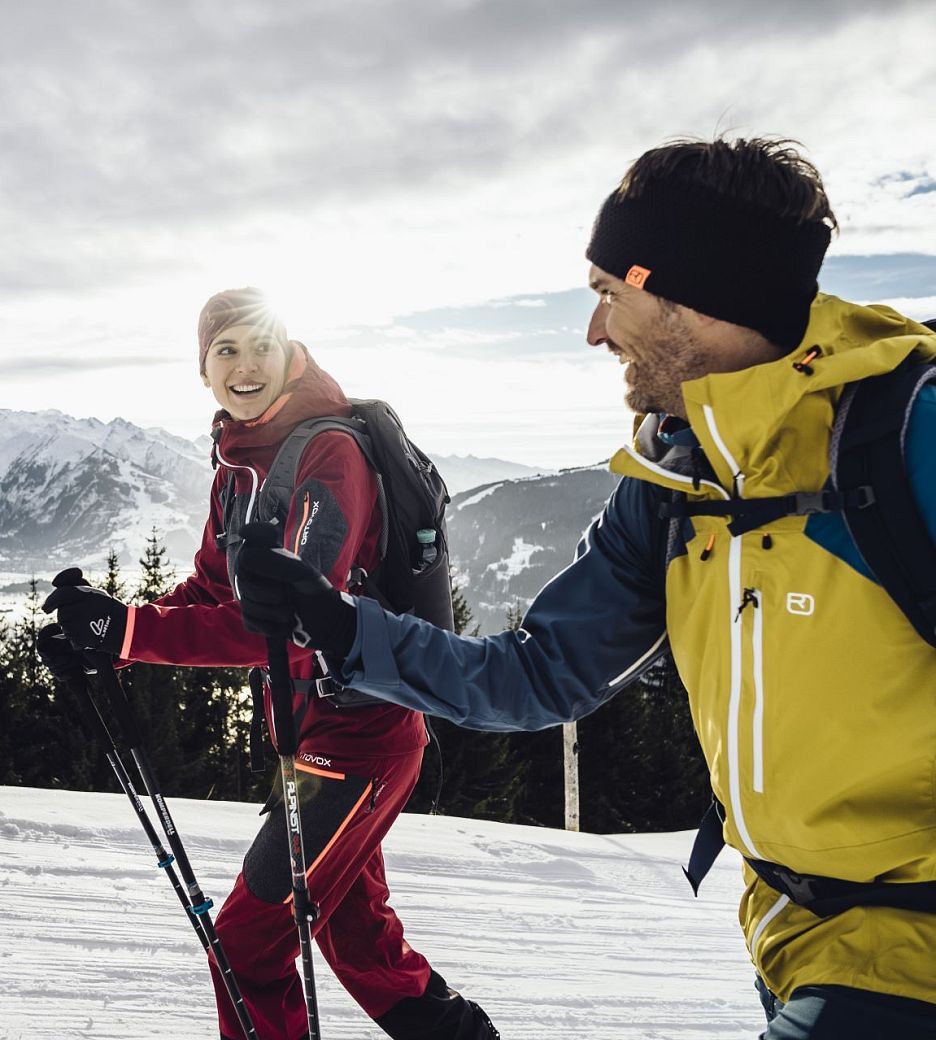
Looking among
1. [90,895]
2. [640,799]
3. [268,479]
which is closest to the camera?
[268,479]

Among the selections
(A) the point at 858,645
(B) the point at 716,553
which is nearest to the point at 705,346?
(B) the point at 716,553

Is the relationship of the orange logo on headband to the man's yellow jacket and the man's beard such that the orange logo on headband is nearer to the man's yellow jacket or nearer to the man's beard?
the man's beard

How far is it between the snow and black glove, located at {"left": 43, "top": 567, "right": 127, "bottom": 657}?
72.0 inches

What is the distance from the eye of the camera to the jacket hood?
304 cm

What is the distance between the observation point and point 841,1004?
1.47m

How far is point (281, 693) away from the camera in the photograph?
7.48ft

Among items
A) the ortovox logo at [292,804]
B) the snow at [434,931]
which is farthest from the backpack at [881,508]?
the snow at [434,931]

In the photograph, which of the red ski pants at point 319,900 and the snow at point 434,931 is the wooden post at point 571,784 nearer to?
the snow at point 434,931

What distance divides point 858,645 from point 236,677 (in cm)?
3109

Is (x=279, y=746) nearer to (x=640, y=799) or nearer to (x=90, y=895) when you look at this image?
(x=90, y=895)

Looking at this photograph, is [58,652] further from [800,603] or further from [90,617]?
[800,603]

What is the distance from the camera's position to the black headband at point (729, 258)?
183 centimetres

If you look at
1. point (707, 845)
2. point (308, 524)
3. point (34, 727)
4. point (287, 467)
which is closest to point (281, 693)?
point (308, 524)

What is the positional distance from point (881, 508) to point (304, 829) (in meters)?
2.04
